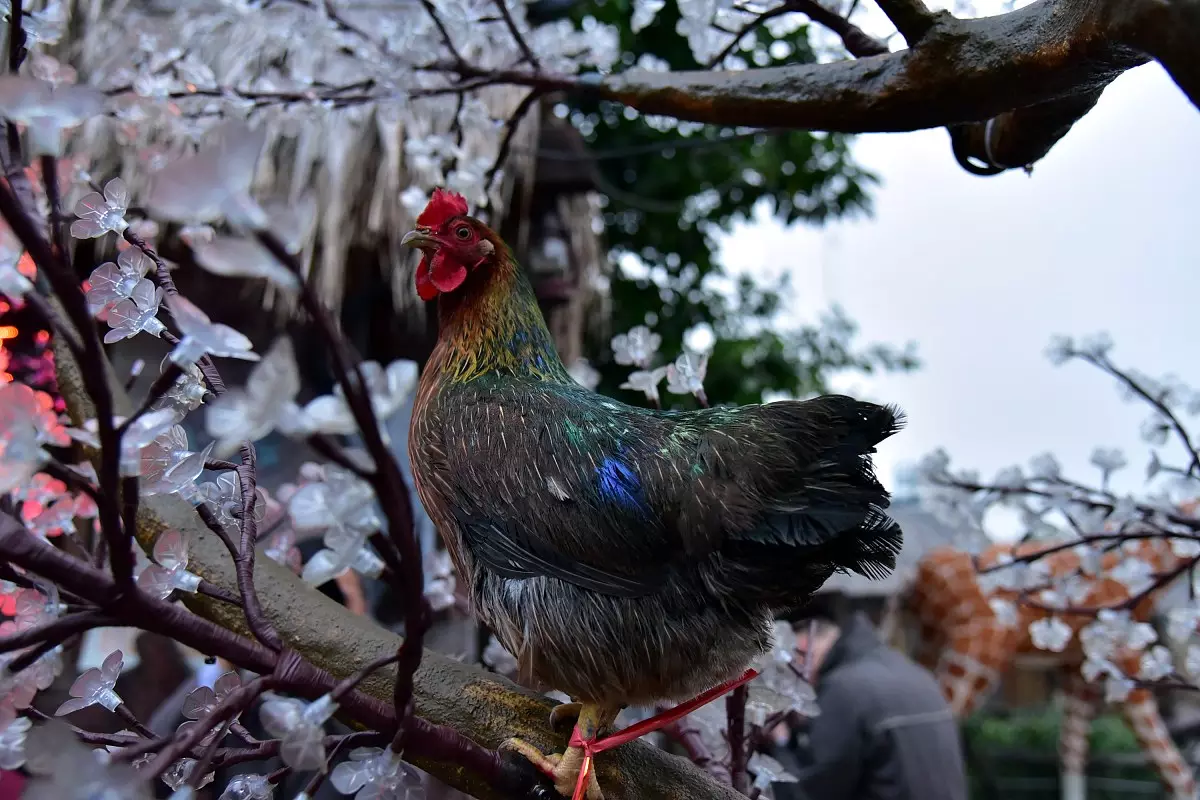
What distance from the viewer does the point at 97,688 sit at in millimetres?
668

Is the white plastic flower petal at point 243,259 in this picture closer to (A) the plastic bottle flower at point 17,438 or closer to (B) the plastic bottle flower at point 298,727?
(A) the plastic bottle flower at point 17,438

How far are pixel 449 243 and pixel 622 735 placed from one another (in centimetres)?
56

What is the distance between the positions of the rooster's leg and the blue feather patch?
0.20 meters

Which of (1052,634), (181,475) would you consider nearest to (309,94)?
(181,475)

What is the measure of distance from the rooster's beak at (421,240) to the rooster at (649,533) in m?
0.24

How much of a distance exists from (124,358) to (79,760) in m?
1.26

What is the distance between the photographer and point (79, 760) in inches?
16.2

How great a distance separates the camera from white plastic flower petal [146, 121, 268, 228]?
37 centimetres

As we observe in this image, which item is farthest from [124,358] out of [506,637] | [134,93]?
[506,637]

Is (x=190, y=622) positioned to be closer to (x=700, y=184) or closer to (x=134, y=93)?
(x=134, y=93)

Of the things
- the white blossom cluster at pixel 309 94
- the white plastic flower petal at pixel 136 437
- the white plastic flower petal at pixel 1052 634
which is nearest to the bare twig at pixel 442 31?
the white blossom cluster at pixel 309 94

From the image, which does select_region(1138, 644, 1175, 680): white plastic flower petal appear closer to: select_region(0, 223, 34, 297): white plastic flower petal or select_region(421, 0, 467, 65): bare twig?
select_region(421, 0, 467, 65): bare twig

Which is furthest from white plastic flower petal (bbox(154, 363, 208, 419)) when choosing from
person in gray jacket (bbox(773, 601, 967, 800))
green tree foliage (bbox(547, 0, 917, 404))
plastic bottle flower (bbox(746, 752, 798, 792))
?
green tree foliage (bbox(547, 0, 917, 404))

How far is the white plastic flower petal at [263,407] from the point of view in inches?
15.5
